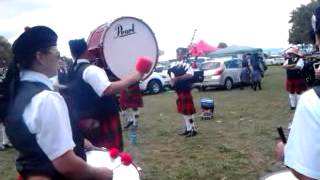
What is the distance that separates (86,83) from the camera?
429 centimetres

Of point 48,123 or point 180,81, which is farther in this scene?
point 180,81

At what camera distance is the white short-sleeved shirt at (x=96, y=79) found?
13.5 ft

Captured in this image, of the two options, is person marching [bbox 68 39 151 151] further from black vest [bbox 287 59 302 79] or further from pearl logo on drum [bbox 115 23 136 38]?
black vest [bbox 287 59 302 79]

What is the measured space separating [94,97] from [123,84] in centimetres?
61

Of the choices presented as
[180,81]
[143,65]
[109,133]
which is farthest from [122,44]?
[180,81]

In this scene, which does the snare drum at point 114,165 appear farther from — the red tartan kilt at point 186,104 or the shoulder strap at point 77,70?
the red tartan kilt at point 186,104

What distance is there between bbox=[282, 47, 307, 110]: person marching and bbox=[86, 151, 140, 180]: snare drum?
921 cm

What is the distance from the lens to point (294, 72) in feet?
38.7

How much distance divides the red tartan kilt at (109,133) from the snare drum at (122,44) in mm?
430

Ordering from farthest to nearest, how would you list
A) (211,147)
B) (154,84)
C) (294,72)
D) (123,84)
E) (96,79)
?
→ (154,84)
(294,72)
(211,147)
(96,79)
(123,84)

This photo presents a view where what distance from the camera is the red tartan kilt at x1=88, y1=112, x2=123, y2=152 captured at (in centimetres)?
459

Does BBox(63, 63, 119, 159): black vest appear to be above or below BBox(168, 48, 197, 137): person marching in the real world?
above

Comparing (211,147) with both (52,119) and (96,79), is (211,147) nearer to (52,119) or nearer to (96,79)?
(96,79)

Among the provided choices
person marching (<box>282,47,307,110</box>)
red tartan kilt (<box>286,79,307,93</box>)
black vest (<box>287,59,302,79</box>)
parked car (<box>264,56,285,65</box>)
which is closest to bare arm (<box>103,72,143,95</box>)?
person marching (<box>282,47,307,110</box>)
